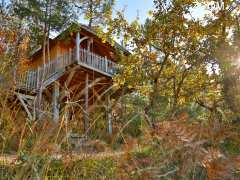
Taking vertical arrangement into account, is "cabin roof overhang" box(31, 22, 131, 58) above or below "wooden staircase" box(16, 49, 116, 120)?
above

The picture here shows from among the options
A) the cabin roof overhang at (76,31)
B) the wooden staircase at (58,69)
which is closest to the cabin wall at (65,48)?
the cabin roof overhang at (76,31)

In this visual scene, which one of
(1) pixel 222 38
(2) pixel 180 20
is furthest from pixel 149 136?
(1) pixel 222 38

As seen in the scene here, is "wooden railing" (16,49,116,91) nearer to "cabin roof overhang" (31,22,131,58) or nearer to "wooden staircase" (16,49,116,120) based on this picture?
"wooden staircase" (16,49,116,120)

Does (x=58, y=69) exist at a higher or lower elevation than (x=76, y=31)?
lower

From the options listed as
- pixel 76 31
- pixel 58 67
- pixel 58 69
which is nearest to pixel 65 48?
pixel 76 31

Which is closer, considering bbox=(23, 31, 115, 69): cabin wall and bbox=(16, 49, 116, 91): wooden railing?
bbox=(16, 49, 116, 91): wooden railing

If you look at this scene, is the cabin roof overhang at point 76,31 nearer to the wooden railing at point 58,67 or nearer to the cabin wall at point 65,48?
the cabin wall at point 65,48

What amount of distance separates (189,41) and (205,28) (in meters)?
0.57

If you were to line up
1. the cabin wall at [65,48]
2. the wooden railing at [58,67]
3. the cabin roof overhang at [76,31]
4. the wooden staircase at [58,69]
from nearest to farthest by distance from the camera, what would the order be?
the wooden staircase at [58,69], the wooden railing at [58,67], the cabin roof overhang at [76,31], the cabin wall at [65,48]

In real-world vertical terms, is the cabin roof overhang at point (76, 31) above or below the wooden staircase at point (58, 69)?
above

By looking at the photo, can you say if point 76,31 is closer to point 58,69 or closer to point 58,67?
point 58,67

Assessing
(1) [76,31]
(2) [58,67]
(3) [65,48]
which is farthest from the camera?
(3) [65,48]

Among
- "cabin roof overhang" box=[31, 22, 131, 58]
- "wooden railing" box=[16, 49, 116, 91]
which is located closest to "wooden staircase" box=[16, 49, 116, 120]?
"wooden railing" box=[16, 49, 116, 91]

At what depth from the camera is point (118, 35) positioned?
10414mm
